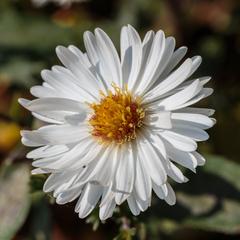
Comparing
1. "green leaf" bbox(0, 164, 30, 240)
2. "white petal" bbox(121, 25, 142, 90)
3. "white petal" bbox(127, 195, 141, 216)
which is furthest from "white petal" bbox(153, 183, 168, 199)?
"green leaf" bbox(0, 164, 30, 240)

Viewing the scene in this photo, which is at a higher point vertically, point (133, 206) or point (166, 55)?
point (166, 55)

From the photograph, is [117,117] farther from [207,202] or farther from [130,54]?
[207,202]

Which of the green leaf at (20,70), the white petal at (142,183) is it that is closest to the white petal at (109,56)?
the white petal at (142,183)

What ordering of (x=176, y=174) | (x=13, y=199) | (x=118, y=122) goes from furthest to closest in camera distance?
1. (x=13, y=199)
2. (x=118, y=122)
3. (x=176, y=174)

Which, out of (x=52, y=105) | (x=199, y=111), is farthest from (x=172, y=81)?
(x=52, y=105)

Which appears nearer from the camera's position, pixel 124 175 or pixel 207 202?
pixel 124 175

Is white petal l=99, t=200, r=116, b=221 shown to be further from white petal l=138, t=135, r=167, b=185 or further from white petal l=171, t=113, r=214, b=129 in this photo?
white petal l=171, t=113, r=214, b=129
